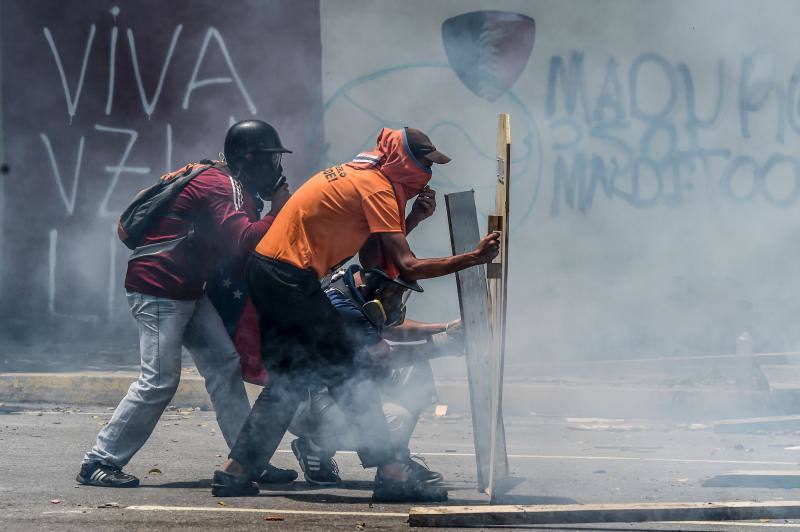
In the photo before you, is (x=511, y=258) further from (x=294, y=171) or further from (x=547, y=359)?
(x=294, y=171)

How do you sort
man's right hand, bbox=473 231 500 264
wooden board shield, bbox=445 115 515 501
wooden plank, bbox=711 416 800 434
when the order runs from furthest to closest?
1. wooden plank, bbox=711 416 800 434
2. wooden board shield, bbox=445 115 515 501
3. man's right hand, bbox=473 231 500 264

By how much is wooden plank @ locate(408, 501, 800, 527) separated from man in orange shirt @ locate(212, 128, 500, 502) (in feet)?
1.50

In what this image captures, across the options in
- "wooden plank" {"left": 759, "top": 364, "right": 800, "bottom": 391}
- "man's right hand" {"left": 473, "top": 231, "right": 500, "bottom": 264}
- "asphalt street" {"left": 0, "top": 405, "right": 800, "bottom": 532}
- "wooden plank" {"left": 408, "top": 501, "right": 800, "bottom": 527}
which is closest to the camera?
"wooden plank" {"left": 408, "top": 501, "right": 800, "bottom": 527}

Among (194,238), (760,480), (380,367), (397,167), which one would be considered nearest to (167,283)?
(194,238)

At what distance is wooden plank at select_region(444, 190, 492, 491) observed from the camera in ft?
14.3

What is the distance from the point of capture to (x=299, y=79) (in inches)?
325

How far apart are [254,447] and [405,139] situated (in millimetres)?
1136

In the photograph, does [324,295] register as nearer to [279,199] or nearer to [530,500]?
[279,199]

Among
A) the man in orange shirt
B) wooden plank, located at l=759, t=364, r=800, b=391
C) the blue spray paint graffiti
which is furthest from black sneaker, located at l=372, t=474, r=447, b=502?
the blue spray paint graffiti

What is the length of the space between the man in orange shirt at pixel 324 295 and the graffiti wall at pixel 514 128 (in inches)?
150

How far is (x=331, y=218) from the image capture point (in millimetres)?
4230

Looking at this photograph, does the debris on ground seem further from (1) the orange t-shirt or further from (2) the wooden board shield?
(2) the wooden board shield

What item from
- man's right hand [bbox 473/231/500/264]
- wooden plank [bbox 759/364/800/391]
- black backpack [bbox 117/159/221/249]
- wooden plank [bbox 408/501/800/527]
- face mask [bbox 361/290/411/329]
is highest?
black backpack [bbox 117/159/221/249]

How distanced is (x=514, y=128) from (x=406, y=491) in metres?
4.17
